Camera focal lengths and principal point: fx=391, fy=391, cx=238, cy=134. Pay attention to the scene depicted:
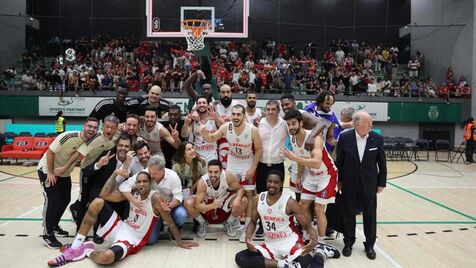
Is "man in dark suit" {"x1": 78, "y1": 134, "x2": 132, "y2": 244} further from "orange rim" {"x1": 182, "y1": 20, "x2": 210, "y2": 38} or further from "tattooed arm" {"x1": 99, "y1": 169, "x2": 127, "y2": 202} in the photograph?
"orange rim" {"x1": 182, "y1": 20, "x2": 210, "y2": 38}

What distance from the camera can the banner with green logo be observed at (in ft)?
69.5

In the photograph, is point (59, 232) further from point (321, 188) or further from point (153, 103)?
point (321, 188)

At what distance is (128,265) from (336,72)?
19.6 metres

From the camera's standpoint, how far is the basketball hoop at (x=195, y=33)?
11781 mm

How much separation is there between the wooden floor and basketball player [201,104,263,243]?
0.99 metres

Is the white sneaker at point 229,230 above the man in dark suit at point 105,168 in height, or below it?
below

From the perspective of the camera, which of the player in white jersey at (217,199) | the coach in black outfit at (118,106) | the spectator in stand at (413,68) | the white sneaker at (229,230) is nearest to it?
the player in white jersey at (217,199)

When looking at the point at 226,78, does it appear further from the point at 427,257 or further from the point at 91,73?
the point at 427,257

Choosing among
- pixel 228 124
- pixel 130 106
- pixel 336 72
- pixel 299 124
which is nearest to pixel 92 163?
pixel 130 106

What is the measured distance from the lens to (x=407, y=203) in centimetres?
900

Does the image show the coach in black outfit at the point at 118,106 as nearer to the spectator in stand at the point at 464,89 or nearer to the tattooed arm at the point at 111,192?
the tattooed arm at the point at 111,192

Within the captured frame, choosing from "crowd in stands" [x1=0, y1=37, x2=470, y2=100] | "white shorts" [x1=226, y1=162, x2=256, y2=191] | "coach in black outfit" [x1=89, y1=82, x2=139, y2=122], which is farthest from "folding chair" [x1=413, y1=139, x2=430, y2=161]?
"coach in black outfit" [x1=89, y1=82, x2=139, y2=122]

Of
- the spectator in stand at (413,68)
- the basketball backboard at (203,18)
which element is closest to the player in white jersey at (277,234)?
the basketball backboard at (203,18)

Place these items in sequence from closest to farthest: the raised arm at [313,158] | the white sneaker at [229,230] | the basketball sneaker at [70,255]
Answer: the basketball sneaker at [70,255] < the raised arm at [313,158] < the white sneaker at [229,230]
